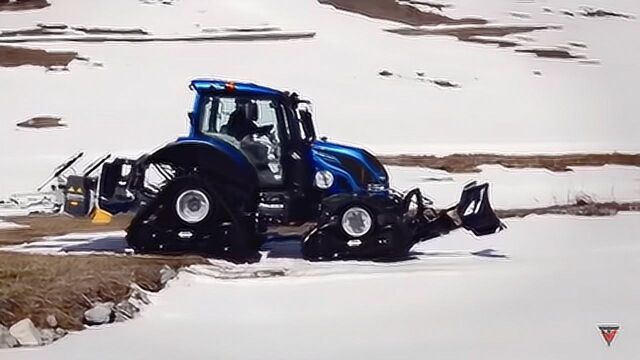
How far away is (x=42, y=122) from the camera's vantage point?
1.47 meters

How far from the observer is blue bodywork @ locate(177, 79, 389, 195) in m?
1.45

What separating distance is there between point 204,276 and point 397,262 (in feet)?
1.05

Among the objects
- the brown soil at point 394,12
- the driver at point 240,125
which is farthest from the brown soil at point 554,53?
the driver at point 240,125

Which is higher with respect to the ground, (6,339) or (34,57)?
(34,57)

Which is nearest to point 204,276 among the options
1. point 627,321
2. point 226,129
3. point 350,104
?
point 226,129

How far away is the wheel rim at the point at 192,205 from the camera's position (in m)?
1.42

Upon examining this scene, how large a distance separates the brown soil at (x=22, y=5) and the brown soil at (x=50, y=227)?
0.37 metres

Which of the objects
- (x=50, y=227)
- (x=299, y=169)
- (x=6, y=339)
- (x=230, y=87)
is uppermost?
(x=230, y=87)

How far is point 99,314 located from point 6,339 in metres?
0.15

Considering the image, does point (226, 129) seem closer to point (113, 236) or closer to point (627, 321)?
point (113, 236)

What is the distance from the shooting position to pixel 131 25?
Result: 1.50 meters

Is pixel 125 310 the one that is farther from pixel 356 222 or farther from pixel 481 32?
pixel 481 32

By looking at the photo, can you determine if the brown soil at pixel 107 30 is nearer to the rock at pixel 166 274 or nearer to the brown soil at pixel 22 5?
the brown soil at pixel 22 5

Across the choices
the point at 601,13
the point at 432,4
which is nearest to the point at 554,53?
the point at 601,13
